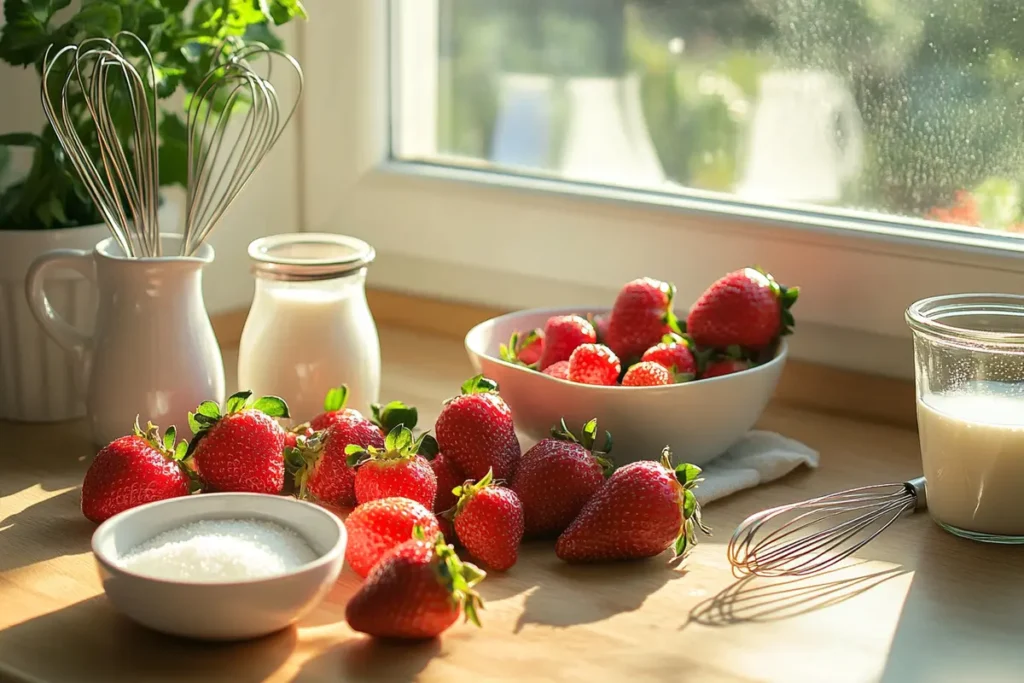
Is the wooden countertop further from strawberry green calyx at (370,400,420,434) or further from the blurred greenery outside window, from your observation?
the blurred greenery outside window

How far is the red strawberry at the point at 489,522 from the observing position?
2.53 ft

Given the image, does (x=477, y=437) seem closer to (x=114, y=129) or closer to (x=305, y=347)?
(x=305, y=347)

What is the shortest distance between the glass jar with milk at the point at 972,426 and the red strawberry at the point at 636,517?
18 centimetres

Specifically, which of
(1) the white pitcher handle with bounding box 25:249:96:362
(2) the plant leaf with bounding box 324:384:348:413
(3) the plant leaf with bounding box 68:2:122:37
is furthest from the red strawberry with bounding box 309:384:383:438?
(3) the plant leaf with bounding box 68:2:122:37

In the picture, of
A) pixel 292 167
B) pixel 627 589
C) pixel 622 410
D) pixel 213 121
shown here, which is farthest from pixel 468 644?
pixel 292 167

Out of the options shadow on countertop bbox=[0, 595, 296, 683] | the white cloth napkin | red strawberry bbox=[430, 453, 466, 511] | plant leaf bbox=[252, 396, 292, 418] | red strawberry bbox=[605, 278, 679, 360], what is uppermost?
red strawberry bbox=[605, 278, 679, 360]

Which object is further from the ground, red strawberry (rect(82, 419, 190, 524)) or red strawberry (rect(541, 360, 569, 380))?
red strawberry (rect(541, 360, 569, 380))

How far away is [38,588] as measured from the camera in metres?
0.76

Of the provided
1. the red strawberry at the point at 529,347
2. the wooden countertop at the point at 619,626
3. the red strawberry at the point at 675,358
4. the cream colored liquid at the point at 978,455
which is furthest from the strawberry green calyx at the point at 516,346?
the cream colored liquid at the point at 978,455

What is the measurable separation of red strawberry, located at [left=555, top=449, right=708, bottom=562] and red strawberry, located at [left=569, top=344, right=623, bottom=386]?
0.15 m

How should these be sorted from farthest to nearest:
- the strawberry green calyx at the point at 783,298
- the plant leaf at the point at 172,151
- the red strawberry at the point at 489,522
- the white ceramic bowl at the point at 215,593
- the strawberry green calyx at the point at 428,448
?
the plant leaf at the point at 172,151
the strawberry green calyx at the point at 783,298
the strawberry green calyx at the point at 428,448
the red strawberry at the point at 489,522
the white ceramic bowl at the point at 215,593

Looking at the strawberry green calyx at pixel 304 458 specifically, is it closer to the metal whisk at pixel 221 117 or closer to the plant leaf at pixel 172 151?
the metal whisk at pixel 221 117

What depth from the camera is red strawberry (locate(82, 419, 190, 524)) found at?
82 centimetres

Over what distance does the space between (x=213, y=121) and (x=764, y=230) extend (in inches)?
21.1
